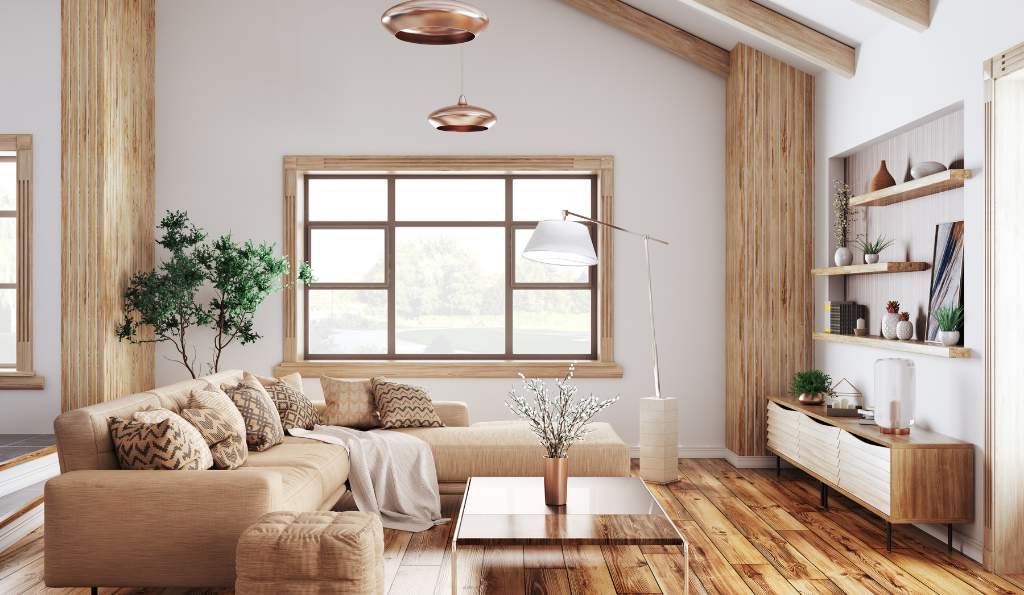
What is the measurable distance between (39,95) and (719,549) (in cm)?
581

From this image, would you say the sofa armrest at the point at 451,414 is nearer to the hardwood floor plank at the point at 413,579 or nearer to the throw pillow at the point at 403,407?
the throw pillow at the point at 403,407

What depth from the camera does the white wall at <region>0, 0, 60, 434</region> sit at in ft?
19.5

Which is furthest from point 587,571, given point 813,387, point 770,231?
point 770,231

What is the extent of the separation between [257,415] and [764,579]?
2750 millimetres

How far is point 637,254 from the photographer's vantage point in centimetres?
646

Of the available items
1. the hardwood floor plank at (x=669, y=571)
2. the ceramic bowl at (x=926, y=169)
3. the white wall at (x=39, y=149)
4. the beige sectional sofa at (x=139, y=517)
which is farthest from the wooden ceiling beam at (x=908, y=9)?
the white wall at (x=39, y=149)

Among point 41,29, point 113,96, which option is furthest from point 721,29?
point 41,29

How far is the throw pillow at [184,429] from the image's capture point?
344 centimetres

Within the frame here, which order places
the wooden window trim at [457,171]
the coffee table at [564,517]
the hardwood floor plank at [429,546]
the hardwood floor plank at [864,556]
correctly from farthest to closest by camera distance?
the wooden window trim at [457,171] → the hardwood floor plank at [429,546] → the hardwood floor plank at [864,556] → the coffee table at [564,517]

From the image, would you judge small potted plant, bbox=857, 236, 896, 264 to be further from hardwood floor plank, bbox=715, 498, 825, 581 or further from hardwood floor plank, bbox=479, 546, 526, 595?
hardwood floor plank, bbox=479, 546, 526, 595

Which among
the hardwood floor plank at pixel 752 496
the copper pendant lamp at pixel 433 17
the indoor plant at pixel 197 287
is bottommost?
the hardwood floor plank at pixel 752 496

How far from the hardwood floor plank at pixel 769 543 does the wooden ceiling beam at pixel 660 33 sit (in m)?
3.48

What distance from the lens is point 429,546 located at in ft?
13.3

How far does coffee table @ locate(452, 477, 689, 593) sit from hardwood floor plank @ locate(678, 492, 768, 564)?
1.87 feet
